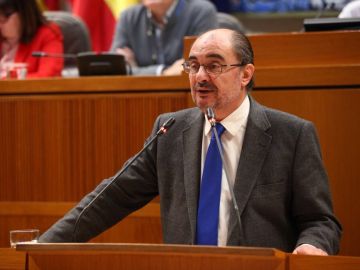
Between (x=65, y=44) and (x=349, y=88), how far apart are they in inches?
89.1

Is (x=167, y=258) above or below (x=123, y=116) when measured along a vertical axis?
below

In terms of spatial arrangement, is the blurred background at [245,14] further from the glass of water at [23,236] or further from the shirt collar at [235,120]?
the glass of water at [23,236]

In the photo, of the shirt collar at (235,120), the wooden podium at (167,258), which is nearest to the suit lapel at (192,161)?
the shirt collar at (235,120)

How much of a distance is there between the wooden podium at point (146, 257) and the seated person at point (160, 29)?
274 centimetres

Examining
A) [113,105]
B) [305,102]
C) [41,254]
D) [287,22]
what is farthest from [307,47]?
[287,22]

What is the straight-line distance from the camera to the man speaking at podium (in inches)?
109

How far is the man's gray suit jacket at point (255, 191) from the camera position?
9.06 ft

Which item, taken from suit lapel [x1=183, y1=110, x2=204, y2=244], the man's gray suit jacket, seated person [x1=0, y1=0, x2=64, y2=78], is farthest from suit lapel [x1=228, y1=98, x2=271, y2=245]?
seated person [x1=0, y1=0, x2=64, y2=78]

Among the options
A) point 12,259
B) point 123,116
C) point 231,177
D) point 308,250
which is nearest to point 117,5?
point 123,116

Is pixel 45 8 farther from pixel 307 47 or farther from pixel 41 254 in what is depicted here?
pixel 41 254

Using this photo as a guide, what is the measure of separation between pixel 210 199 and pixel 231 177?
0.34ft

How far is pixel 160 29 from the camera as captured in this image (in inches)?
199

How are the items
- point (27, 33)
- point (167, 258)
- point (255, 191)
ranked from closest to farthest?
point (167, 258), point (255, 191), point (27, 33)

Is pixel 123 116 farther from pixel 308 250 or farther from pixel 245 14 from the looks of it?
pixel 245 14
